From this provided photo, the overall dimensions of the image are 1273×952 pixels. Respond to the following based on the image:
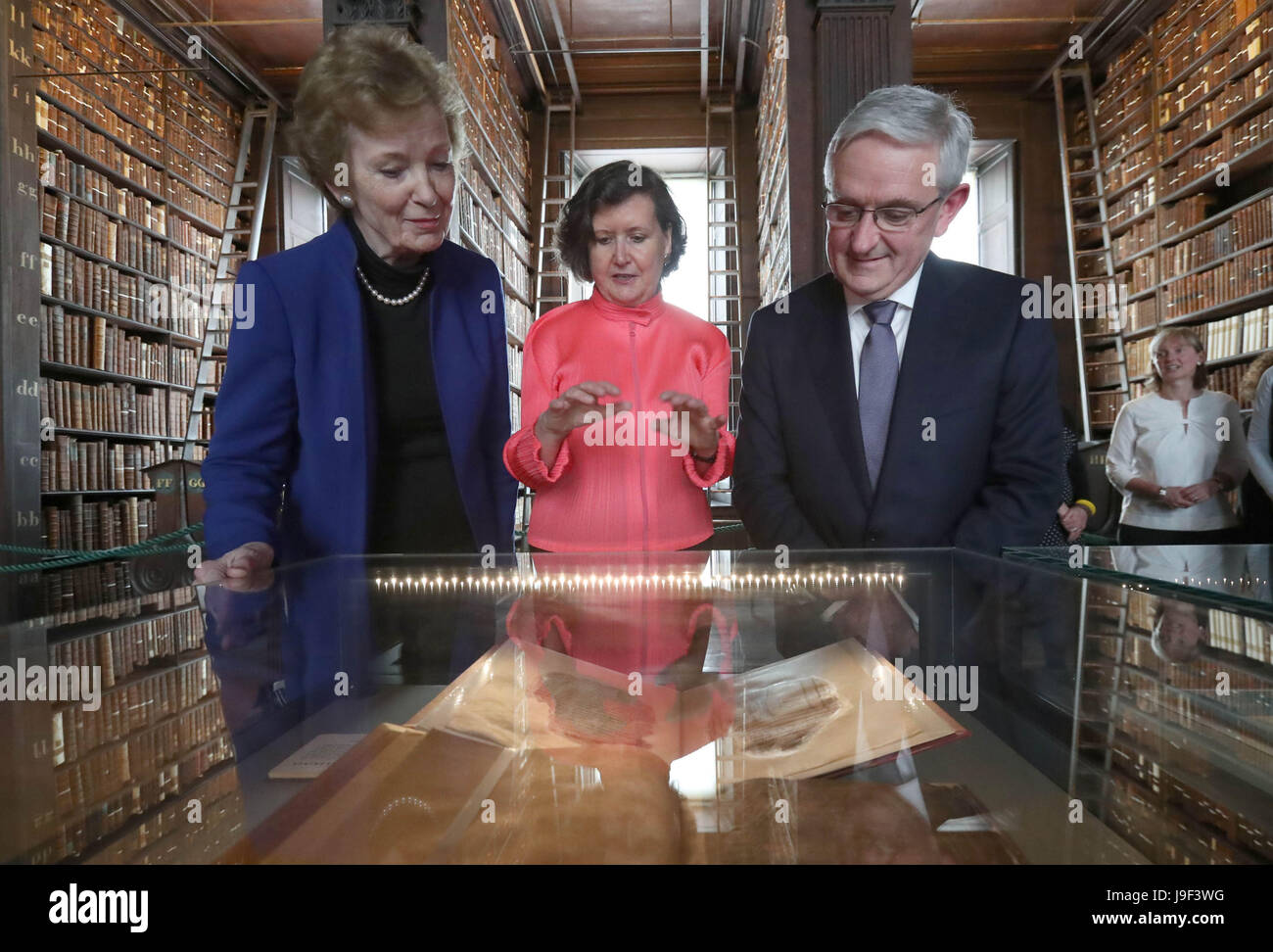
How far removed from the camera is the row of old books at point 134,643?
0.69m

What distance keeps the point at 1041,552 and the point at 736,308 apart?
6.77m

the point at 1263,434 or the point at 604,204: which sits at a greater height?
the point at 604,204

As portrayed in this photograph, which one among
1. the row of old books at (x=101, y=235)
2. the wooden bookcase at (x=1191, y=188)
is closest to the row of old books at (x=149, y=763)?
the row of old books at (x=101, y=235)

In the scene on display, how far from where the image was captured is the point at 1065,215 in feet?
25.0

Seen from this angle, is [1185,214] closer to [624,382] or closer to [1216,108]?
[1216,108]

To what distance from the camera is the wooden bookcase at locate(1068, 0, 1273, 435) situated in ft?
17.2

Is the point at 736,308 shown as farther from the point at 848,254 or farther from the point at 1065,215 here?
the point at 848,254

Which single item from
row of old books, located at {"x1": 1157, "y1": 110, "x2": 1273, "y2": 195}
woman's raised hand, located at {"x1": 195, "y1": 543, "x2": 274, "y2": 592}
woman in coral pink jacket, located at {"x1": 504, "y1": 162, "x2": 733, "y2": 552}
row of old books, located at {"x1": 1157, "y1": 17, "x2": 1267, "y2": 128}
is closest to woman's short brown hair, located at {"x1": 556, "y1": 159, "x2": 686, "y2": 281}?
woman in coral pink jacket, located at {"x1": 504, "y1": 162, "x2": 733, "y2": 552}

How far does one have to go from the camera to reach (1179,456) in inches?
144

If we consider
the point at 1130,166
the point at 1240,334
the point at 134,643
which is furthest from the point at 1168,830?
the point at 1130,166

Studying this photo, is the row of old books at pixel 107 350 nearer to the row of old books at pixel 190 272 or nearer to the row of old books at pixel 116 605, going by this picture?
the row of old books at pixel 190 272

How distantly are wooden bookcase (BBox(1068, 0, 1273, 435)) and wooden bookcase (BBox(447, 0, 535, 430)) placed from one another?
4.54 metres

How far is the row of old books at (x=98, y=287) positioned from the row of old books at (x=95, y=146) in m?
0.68

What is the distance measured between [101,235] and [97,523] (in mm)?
1948
